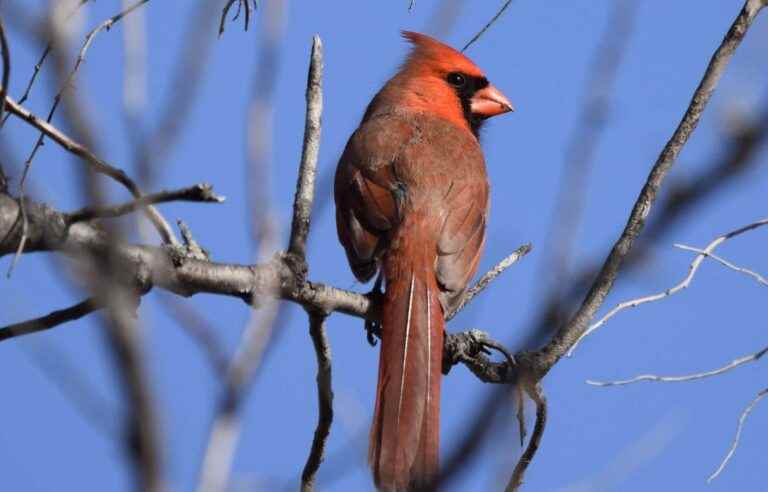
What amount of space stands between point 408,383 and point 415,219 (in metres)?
0.87

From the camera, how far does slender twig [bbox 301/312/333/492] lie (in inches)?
116

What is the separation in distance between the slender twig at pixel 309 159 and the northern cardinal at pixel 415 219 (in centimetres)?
68

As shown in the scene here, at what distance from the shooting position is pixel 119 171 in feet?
6.48

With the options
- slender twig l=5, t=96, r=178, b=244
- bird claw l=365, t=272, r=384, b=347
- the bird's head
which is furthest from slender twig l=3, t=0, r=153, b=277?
the bird's head

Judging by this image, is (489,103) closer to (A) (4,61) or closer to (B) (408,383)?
(B) (408,383)

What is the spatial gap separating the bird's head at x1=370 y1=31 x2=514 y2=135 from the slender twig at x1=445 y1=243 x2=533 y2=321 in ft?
4.76

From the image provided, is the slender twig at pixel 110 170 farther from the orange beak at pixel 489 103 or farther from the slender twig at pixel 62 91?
the orange beak at pixel 489 103

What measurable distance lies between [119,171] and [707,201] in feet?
4.10

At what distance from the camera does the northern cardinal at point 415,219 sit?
3281mm

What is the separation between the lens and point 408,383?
3.40 metres

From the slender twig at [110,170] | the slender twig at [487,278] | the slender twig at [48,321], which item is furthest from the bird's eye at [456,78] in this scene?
the slender twig at [48,321]

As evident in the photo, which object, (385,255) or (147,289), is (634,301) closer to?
(385,255)

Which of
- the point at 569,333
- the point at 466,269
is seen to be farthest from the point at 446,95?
the point at 569,333

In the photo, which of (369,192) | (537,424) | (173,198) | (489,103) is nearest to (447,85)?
(489,103)
